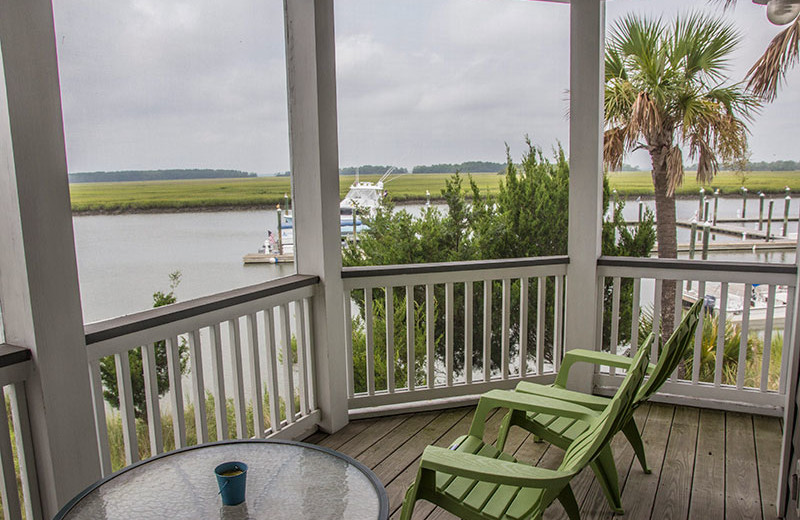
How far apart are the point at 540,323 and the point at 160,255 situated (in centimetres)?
251

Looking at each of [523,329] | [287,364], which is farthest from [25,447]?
[523,329]

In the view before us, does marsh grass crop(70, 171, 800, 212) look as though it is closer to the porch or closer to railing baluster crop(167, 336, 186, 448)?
the porch

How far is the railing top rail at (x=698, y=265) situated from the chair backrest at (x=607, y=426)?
1.86 meters

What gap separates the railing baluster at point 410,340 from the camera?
11.6ft

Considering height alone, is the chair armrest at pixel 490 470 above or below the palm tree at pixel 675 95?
below

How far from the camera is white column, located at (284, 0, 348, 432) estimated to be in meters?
3.06

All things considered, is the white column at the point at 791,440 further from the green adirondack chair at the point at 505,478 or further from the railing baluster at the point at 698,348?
the railing baluster at the point at 698,348

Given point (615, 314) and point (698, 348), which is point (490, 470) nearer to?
point (615, 314)

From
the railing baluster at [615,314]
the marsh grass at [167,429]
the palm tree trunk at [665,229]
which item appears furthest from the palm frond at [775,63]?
the marsh grass at [167,429]

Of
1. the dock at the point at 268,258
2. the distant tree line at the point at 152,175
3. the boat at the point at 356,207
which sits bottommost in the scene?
the dock at the point at 268,258

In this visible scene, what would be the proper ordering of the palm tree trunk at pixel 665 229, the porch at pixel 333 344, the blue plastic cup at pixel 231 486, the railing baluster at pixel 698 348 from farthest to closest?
1. the palm tree trunk at pixel 665 229
2. the railing baluster at pixel 698 348
3. the porch at pixel 333 344
4. the blue plastic cup at pixel 231 486

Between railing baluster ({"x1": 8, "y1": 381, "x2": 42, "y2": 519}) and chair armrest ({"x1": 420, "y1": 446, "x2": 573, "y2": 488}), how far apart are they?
53.5 inches

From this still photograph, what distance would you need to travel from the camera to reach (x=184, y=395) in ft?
8.96

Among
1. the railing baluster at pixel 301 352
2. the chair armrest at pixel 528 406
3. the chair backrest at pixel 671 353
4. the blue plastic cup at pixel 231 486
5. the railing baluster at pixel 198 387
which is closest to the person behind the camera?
the blue plastic cup at pixel 231 486
